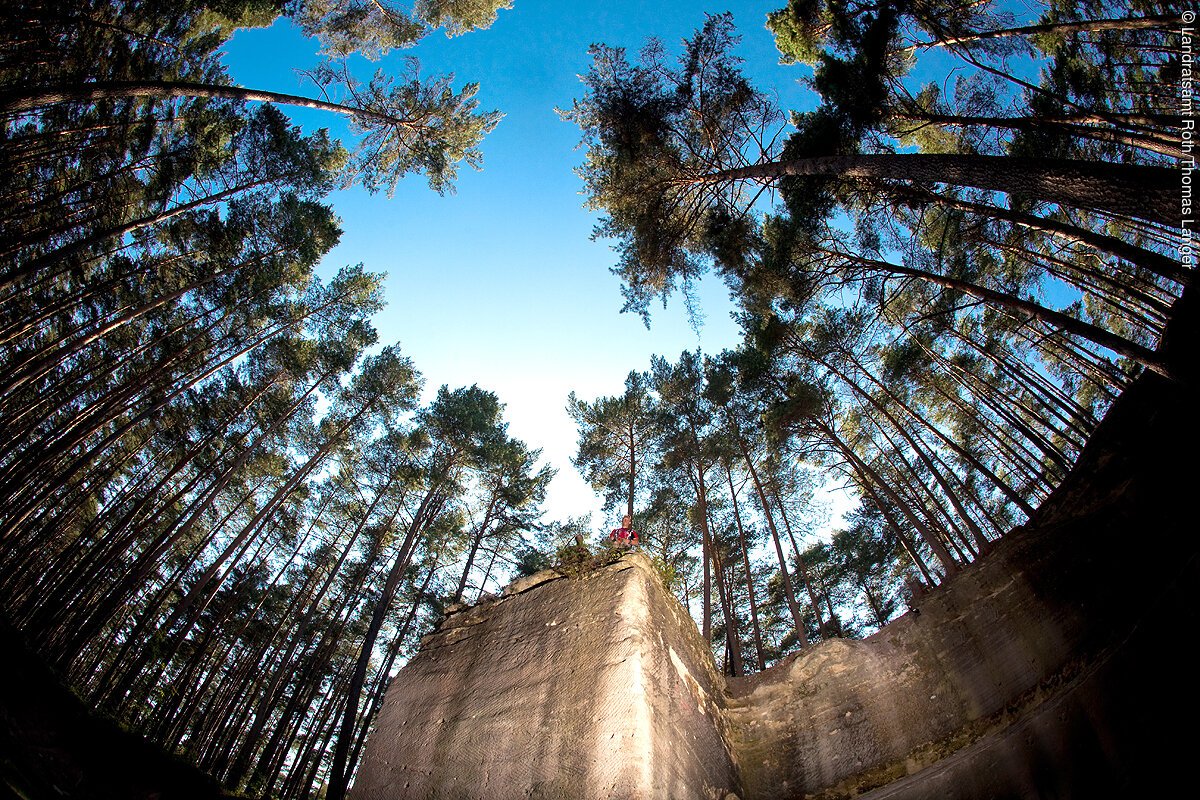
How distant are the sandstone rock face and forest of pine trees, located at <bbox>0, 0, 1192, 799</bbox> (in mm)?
1886

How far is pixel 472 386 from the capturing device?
708 inches

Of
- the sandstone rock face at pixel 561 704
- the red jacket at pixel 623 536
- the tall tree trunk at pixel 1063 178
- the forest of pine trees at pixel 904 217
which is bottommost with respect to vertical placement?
the sandstone rock face at pixel 561 704

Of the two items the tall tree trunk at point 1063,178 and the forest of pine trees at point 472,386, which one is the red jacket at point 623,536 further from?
the tall tree trunk at point 1063,178

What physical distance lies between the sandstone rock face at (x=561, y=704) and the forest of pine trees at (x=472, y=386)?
189 cm

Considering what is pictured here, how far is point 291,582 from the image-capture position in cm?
1728

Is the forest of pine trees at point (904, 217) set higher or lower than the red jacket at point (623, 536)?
higher

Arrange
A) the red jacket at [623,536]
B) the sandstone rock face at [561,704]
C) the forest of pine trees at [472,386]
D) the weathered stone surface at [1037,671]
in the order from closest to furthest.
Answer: the weathered stone surface at [1037,671] → the sandstone rock face at [561,704] → the red jacket at [623,536] → the forest of pine trees at [472,386]

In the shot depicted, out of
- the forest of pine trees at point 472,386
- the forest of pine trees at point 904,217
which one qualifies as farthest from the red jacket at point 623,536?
the forest of pine trees at point 904,217

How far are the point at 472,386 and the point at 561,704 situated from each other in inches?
622

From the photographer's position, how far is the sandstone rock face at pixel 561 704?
9.71 feet

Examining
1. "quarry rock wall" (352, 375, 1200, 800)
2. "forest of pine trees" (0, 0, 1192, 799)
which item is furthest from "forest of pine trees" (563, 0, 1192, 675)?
"quarry rock wall" (352, 375, 1200, 800)

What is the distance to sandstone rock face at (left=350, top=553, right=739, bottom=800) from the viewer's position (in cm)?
296

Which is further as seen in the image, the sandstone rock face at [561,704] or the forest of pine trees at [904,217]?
the forest of pine trees at [904,217]

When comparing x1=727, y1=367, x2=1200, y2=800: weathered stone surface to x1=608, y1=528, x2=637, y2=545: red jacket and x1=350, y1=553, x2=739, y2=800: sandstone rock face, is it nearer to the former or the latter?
x1=350, y1=553, x2=739, y2=800: sandstone rock face
